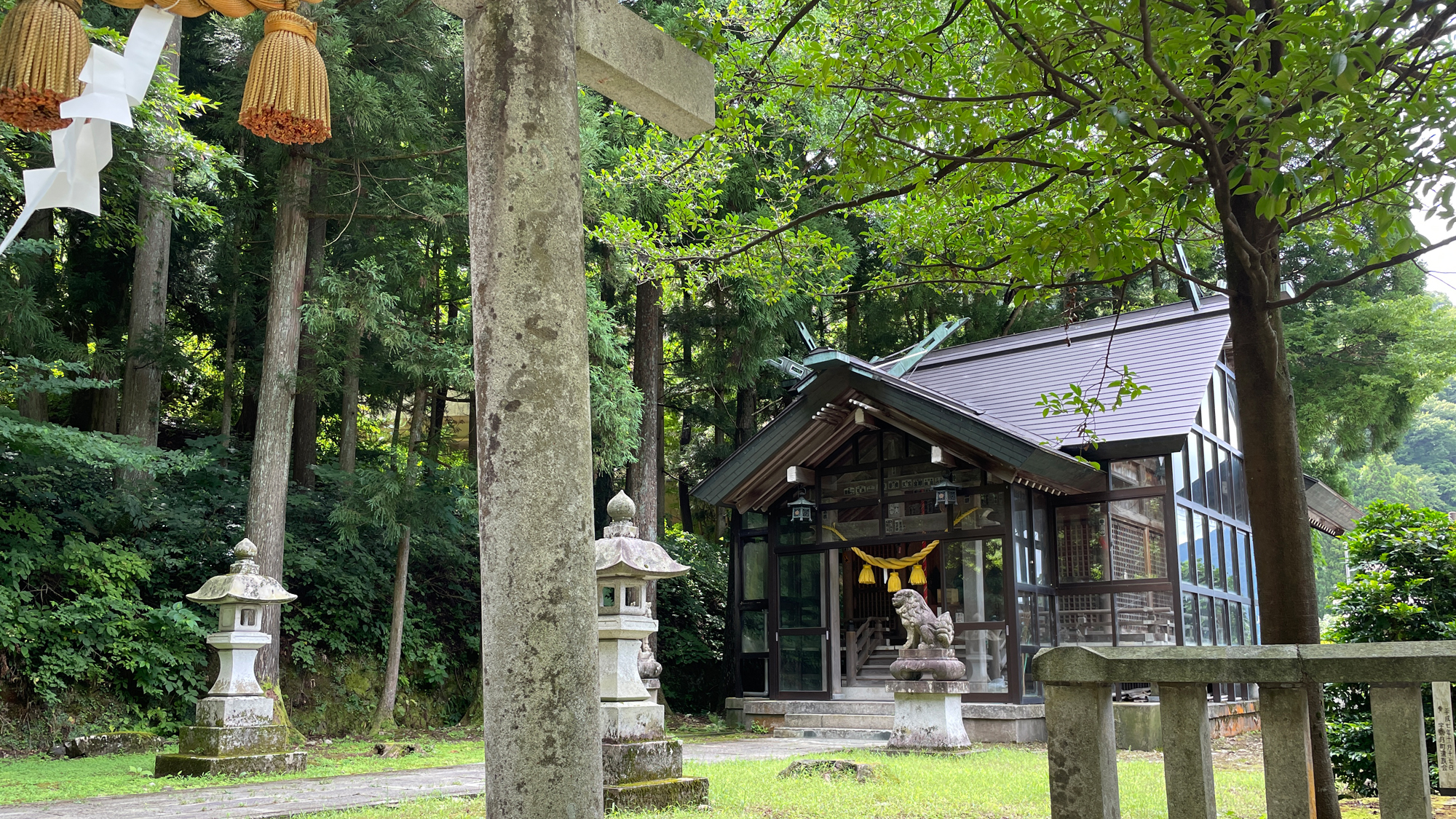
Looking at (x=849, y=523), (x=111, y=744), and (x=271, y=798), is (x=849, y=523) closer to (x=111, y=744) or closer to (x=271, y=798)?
(x=271, y=798)

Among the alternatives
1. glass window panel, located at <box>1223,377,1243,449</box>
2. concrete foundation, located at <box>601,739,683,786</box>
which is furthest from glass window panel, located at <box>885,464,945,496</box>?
concrete foundation, located at <box>601,739,683,786</box>

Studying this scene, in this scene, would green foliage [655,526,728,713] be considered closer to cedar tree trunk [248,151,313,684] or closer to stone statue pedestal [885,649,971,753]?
cedar tree trunk [248,151,313,684]

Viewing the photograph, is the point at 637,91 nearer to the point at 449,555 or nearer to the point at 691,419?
the point at 449,555

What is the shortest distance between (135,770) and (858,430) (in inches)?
377

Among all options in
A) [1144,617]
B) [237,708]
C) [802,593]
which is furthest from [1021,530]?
[237,708]

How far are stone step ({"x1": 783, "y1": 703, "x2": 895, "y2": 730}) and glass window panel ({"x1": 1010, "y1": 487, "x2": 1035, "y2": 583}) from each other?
2454 millimetres

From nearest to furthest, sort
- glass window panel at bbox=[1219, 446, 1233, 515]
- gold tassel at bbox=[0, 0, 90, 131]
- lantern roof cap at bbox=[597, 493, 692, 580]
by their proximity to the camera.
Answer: gold tassel at bbox=[0, 0, 90, 131]
lantern roof cap at bbox=[597, 493, 692, 580]
glass window panel at bbox=[1219, 446, 1233, 515]

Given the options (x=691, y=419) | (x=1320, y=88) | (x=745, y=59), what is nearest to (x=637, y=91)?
(x=1320, y=88)

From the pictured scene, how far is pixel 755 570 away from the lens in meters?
15.9

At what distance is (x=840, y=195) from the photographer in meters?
4.91

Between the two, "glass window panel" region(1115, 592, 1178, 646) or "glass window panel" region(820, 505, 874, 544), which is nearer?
"glass window panel" region(1115, 592, 1178, 646)

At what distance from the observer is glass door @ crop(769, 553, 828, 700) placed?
1442 cm

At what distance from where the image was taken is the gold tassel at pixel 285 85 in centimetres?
283

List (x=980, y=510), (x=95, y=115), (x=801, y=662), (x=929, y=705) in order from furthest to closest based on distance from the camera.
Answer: (x=801, y=662), (x=980, y=510), (x=929, y=705), (x=95, y=115)
